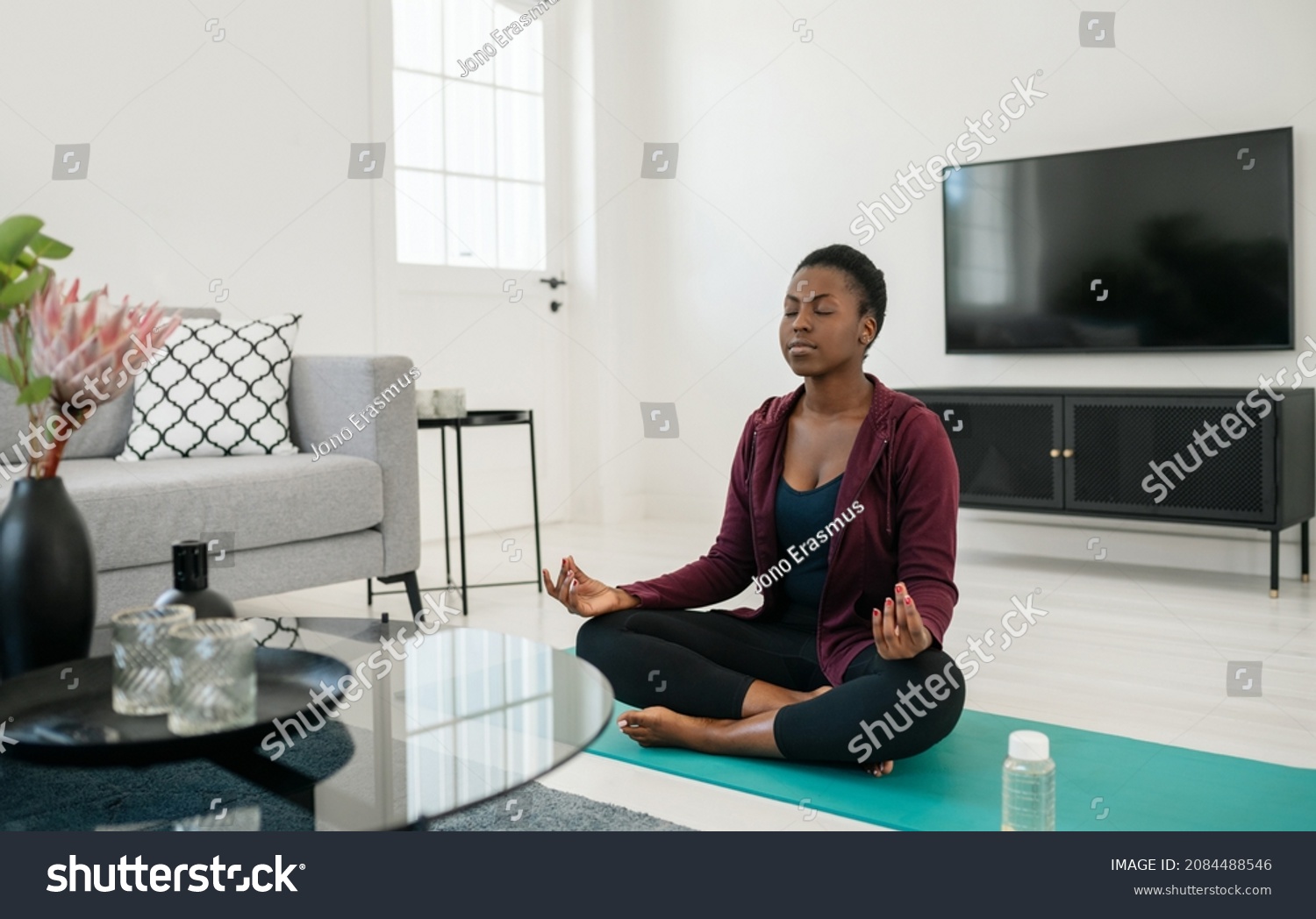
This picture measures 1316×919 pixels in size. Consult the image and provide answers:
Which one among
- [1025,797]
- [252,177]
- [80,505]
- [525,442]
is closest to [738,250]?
[525,442]

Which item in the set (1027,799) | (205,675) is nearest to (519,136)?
(1027,799)

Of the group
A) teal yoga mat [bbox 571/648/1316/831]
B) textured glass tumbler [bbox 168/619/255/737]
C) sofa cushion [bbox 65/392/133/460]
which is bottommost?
teal yoga mat [bbox 571/648/1316/831]

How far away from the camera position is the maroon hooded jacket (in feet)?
6.16

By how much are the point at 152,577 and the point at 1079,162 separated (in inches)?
121

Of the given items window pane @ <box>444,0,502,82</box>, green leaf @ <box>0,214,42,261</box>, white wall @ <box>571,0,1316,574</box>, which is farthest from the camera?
window pane @ <box>444,0,502,82</box>

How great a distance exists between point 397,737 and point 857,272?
1.16 metres

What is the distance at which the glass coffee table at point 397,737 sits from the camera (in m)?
1.09

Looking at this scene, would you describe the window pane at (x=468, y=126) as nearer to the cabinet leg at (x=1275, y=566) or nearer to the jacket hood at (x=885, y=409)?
the jacket hood at (x=885, y=409)

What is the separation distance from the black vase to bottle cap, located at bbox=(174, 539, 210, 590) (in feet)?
0.52

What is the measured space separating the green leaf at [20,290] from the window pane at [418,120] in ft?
10.2

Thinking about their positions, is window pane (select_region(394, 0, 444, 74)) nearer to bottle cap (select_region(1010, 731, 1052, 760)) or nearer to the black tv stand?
the black tv stand

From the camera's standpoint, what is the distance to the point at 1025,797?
1.57m

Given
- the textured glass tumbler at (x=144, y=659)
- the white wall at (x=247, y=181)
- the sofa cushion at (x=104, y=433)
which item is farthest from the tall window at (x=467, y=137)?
the textured glass tumbler at (x=144, y=659)

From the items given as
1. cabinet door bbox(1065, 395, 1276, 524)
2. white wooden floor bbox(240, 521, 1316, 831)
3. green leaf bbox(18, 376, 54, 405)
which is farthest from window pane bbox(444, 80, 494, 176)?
green leaf bbox(18, 376, 54, 405)
